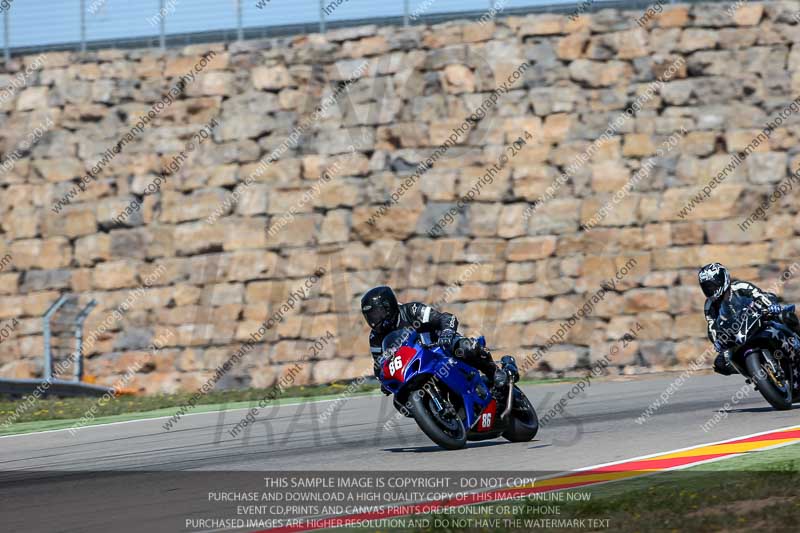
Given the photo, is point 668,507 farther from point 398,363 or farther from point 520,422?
point 520,422

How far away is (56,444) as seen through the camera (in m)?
13.6

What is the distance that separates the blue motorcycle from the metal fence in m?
15.0

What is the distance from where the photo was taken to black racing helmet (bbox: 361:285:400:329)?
410 inches

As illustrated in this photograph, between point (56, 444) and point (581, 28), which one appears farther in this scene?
point (581, 28)

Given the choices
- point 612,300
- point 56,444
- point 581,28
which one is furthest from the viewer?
point 581,28

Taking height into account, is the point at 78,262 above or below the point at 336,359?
above

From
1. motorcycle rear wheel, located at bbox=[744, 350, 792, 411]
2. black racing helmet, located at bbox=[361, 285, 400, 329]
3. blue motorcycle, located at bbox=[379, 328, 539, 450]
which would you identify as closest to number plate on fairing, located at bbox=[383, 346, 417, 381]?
blue motorcycle, located at bbox=[379, 328, 539, 450]

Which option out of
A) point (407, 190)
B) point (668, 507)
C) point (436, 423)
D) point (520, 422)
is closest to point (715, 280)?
point (520, 422)

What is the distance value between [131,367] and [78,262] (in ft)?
8.52

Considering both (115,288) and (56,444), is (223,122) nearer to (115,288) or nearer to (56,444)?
(115,288)

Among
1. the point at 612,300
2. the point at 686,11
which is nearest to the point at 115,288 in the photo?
the point at 612,300

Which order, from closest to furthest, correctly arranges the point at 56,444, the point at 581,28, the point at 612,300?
1. the point at 56,444
2. the point at 612,300
3. the point at 581,28

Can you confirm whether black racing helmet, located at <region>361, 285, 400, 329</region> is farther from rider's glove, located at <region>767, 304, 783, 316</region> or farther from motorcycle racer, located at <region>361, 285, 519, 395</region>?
rider's glove, located at <region>767, 304, 783, 316</region>

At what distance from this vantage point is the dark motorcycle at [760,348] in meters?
12.5
